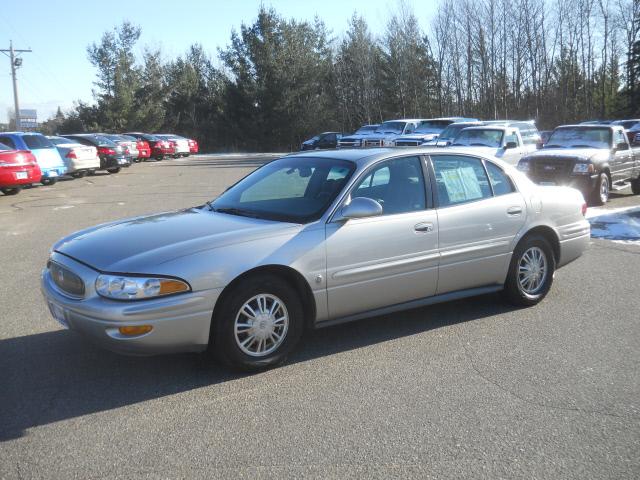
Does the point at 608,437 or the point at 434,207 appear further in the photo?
the point at 434,207

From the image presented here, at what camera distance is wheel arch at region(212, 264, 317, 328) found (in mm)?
4180

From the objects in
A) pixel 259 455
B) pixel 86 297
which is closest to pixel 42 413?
pixel 86 297

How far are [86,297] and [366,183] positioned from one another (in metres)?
2.33

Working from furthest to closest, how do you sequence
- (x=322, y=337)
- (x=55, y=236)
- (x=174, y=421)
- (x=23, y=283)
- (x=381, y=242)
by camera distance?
(x=55, y=236) < (x=23, y=283) < (x=322, y=337) < (x=381, y=242) < (x=174, y=421)

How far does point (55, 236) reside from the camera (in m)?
10.2

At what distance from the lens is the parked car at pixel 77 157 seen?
21594 millimetres

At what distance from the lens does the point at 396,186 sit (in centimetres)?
518

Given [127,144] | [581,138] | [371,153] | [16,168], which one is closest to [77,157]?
[127,144]

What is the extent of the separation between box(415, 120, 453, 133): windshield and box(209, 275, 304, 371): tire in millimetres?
20903

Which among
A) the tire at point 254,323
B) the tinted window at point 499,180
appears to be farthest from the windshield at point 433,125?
the tire at point 254,323

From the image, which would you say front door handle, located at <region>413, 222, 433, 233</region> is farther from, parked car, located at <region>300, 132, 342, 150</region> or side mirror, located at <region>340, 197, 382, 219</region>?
parked car, located at <region>300, 132, 342, 150</region>

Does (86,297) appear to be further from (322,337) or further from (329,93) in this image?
(329,93)

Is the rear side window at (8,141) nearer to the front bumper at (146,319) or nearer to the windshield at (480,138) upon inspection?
the windshield at (480,138)

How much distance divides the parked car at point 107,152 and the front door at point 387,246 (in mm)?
22280
